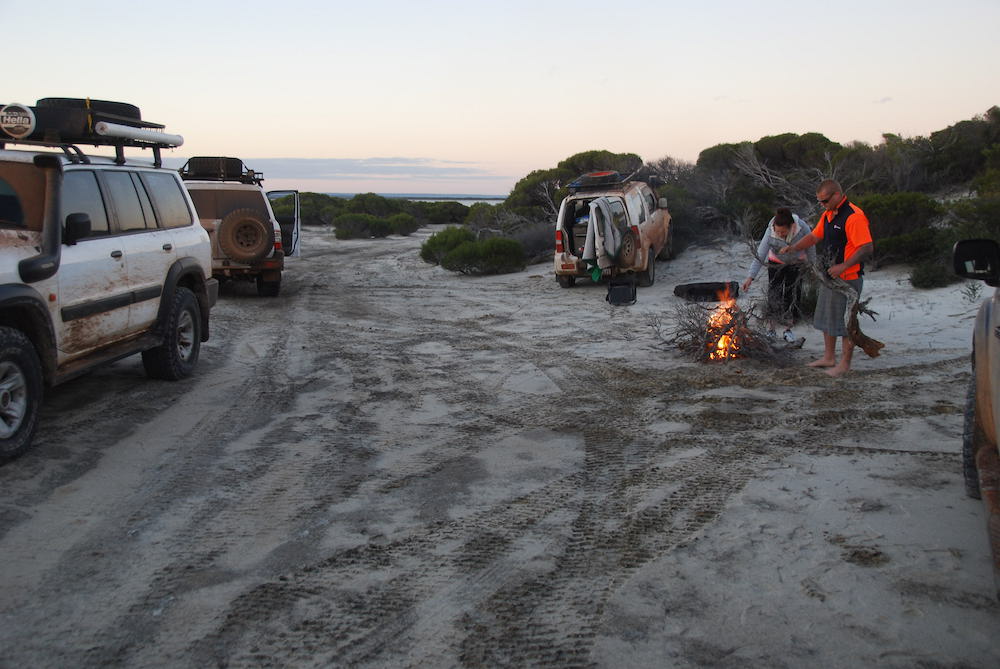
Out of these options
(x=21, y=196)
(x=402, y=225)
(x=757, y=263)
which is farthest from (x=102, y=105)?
(x=402, y=225)

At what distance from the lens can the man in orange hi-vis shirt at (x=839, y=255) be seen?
21.7 ft

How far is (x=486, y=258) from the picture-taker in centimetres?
1736

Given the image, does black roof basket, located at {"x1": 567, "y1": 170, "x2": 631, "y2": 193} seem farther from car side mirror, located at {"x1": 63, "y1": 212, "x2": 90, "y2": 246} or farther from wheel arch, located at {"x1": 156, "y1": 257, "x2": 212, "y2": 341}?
car side mirror, located at {"x1": 63, "y1": 212, "x2": 90, "y2": 246}

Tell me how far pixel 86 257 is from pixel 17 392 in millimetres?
1171

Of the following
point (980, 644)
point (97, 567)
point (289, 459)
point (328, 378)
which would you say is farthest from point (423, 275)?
point (980, 644)

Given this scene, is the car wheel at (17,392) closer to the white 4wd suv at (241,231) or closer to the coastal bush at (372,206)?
the white 4wd suv at (241,231)

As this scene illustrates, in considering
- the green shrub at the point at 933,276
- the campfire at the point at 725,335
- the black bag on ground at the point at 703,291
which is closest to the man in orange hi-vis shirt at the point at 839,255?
the campfire at the point at 725,335

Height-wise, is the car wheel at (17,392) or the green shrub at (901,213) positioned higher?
the green shrub at (901,213)

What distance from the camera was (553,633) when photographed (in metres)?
2.97

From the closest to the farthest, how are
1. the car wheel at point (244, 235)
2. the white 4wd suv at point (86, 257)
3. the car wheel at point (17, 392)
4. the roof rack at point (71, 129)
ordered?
the car wheel at point (17, 392), the white 4wd suv at point (86, 257), the roof rack at point (71, 129), the car wheel at point (244, 235)

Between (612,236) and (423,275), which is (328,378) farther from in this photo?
(423,275)

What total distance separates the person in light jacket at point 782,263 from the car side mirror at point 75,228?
220 inches

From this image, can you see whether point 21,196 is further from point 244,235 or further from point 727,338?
point 244,235

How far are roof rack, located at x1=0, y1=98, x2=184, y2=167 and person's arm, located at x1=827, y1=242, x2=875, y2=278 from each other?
5899mm
